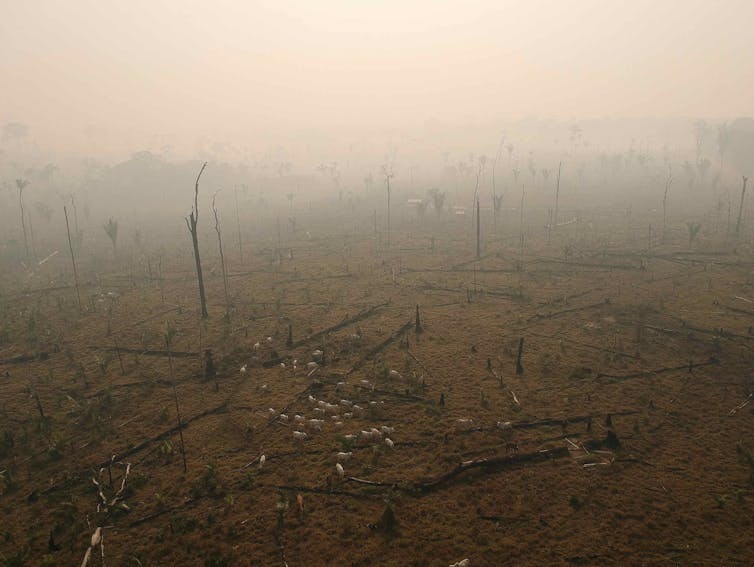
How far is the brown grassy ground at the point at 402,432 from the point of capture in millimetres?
7172

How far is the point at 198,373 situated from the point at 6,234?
36798 millimetres

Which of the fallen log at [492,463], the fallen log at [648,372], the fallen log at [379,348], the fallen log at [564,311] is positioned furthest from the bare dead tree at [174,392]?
the fallen log at [564,311]

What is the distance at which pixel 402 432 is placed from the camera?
9.88 meters

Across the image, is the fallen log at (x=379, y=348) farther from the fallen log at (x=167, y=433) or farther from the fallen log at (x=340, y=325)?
the fallen log at (x=167, y=433)

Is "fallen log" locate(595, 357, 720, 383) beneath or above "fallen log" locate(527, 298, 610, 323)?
beneath

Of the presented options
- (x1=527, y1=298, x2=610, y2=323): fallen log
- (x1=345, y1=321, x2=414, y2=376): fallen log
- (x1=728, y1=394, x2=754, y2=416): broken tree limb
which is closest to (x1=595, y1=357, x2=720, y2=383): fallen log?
(x1=728, y1=394, x2=754, y2=416): broken tree limb

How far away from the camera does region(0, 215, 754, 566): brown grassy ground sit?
7172 mm

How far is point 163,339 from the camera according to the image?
51.1 feet

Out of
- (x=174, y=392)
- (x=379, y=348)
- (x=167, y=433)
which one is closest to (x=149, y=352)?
(x=174, y=392)

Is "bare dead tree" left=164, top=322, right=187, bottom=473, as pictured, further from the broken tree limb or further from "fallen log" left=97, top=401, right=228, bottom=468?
the broken tree limb

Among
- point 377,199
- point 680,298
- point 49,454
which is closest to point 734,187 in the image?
point 377,199

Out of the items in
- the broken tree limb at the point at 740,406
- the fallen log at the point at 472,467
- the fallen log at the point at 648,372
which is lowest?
the fallen log at the point at 472,467

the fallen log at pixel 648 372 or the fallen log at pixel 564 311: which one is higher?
the fallen log at pixel 564 311

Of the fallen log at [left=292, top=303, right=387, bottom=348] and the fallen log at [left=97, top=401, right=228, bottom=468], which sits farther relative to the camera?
the fallen log at [left=292, top=303, right=387, bottom=348]
